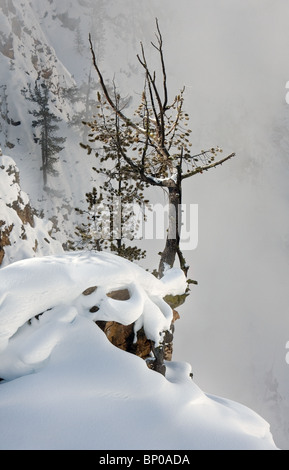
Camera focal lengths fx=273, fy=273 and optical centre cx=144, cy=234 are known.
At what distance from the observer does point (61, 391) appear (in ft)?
7.39

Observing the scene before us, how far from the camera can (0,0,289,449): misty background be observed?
112 feet

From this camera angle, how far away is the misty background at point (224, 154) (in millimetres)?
34000

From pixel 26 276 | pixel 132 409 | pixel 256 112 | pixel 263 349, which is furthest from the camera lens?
pixel 256 112

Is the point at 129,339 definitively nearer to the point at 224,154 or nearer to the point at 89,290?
the point at 89,290

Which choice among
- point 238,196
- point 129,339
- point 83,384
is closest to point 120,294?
point 129,339

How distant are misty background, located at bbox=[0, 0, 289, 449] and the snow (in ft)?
63.1

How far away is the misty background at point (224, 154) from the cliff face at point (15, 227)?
10.3m

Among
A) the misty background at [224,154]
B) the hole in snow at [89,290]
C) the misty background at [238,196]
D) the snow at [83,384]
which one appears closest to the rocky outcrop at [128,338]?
the hole in snow at [89,290]

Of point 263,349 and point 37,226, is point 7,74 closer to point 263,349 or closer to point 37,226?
point 37,226

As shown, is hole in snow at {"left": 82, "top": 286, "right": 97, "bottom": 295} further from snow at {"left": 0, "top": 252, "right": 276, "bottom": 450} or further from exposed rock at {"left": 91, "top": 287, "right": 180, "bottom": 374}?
snow at {"left": 0, "top": 252, "right": 276, "bottom": 450}

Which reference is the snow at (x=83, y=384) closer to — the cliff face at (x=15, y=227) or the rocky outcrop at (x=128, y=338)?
the rocky outcrop at (x=128, y=338)

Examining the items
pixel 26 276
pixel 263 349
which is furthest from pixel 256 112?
pixel 26 276

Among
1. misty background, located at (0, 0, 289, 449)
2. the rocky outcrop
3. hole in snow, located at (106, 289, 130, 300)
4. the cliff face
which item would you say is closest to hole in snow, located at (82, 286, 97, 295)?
the rocky outcrop
